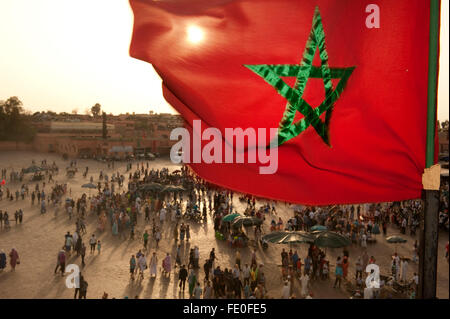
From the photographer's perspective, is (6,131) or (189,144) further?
(6,131)

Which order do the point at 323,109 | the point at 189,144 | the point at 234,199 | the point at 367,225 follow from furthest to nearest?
the point at 234,199 < the point at 367,225 < the point at 189,144 < the point at 323,109

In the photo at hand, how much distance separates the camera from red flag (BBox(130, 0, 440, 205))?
332cm

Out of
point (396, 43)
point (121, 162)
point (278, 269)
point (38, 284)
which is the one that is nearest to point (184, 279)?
point (278, 269)

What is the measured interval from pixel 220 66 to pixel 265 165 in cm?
99

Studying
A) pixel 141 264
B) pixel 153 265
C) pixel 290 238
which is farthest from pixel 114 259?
pixel 290 238

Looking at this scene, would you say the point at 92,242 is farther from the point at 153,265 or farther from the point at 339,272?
the point at 339,272

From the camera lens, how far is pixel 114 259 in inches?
631

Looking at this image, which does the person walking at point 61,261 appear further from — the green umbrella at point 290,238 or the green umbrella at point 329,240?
the green umbrella at point 329,240

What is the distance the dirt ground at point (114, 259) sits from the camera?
42.2 ft

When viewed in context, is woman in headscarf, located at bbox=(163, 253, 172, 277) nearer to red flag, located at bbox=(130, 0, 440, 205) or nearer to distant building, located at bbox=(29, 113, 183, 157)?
red flag, located at bbox=(130, 0, 440, 205)

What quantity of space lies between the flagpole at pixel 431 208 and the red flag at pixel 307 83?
5.9 inches

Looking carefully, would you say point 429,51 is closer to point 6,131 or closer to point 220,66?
point 220,66

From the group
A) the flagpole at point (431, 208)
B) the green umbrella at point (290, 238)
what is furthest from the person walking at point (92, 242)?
the flagpole at point (431, 208)

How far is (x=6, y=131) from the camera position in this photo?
6178 centimetres
